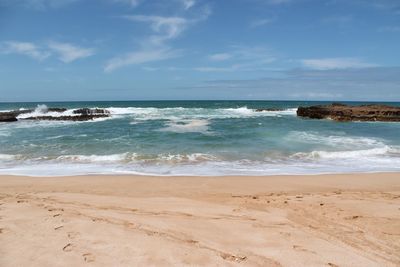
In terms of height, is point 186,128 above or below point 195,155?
above

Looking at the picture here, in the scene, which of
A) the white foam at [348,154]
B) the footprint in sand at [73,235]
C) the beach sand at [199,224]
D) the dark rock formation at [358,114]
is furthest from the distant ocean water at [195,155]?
the dark rock formation at [358,114]

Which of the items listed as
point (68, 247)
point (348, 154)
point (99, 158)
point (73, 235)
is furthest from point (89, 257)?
point (348, 154)

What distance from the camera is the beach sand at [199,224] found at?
161 inches

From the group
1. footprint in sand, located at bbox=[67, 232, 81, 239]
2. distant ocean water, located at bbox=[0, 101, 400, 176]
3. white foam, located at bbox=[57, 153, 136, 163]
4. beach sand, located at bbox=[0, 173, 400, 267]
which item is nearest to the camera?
beach sand, located at bbox=[0, 173, 400, 267]

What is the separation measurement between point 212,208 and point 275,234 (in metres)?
1.62

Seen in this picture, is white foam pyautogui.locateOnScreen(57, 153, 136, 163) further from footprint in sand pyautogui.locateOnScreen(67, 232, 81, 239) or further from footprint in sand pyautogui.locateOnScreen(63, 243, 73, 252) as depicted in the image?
footprint in sand pyautogui.locateOnScreen(63, 243, 73, 252)

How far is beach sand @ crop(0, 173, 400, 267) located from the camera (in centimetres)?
409

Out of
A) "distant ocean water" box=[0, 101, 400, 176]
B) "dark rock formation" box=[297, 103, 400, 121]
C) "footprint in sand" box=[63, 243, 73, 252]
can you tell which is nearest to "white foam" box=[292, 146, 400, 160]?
"distant ocean water" box=[0, 101, 400, 176]

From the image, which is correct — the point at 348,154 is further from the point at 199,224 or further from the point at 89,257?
the point at 89,257

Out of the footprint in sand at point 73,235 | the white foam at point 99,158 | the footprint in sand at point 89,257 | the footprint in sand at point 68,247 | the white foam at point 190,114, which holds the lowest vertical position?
the white foam at point 99,158

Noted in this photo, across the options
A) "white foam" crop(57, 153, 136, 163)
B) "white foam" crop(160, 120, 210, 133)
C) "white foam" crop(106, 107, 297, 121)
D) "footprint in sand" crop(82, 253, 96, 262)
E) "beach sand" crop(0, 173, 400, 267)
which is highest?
"white foam" crop(106, 107, 297, 121)

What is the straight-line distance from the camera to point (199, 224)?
210 inches

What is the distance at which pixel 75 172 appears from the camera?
10.3m

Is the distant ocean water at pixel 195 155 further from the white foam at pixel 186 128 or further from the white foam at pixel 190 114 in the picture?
the white foam at pixel 190 114
